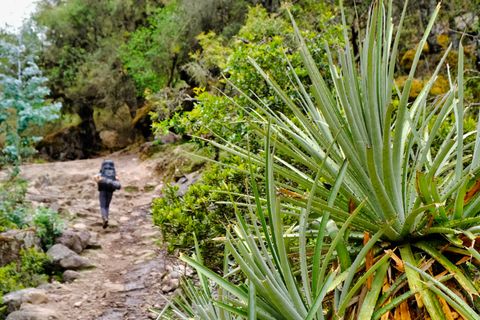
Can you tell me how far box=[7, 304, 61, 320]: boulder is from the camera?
504cm

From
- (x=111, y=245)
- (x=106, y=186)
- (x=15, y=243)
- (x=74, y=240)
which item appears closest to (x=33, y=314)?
(x=15, y=243)

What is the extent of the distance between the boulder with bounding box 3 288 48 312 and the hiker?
3.15 metres

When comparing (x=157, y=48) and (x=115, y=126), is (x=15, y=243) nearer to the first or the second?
(x=157, y=48)

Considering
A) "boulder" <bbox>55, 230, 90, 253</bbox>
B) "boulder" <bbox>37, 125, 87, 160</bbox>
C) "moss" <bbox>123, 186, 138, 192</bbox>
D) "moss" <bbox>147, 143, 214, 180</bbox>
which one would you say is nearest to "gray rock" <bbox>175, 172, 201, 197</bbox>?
"moss" <bbox>147, 143, 214, 180</bbox>

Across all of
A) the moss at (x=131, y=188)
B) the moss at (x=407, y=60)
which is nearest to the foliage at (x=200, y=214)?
the moss at (x=407, y=60)

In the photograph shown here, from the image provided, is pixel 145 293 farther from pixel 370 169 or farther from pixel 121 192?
pixel 121 192

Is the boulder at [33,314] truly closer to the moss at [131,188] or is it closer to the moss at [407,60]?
the moss at [131,188]

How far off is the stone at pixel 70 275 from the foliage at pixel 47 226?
94 centimetres

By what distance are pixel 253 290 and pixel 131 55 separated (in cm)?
1860

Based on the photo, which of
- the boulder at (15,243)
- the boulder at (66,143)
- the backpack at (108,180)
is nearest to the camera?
the boulder at (15,243)

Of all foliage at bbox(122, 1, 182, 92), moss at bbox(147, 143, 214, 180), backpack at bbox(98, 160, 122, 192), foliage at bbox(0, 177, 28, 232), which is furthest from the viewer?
foliage at bbox(122, 1, 182, 92)

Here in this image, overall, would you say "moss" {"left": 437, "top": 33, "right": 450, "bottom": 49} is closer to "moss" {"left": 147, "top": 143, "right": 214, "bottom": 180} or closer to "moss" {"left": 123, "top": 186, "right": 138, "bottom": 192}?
"moss" {"left": 147, "top": 143, "right": 214, "bottom": 180}

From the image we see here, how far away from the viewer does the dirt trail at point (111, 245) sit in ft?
18.4

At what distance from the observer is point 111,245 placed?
8.15 metres
